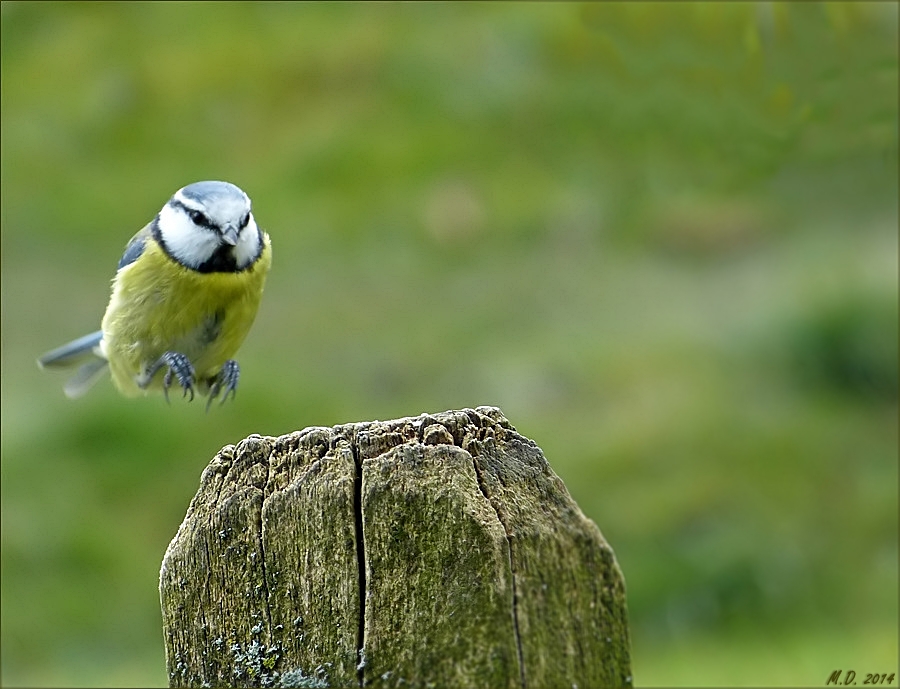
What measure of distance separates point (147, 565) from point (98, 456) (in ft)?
3.46

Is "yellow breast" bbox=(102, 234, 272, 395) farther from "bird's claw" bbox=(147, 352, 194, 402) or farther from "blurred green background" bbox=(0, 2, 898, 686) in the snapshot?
"blurred green background" bbox=(0, 2, 898, 686)

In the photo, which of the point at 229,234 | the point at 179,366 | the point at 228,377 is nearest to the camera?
the point at 229,234

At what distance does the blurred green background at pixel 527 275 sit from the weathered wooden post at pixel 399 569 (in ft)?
12.0

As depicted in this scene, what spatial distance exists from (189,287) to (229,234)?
1.10 feet

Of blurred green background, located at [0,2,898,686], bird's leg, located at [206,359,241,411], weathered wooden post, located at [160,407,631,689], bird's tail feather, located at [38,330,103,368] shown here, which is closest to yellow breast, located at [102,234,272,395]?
bird's leg, located at [206,359,241,411]

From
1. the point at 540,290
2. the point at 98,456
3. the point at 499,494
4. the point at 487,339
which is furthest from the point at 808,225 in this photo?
the point at 499,494

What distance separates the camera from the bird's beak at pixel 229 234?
4.06 m

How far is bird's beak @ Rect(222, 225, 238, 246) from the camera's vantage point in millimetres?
4062

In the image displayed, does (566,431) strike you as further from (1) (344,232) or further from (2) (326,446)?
(2) (326,446)

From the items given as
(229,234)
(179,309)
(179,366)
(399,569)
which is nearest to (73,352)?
(179,366)

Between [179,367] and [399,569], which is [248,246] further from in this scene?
[399,569]

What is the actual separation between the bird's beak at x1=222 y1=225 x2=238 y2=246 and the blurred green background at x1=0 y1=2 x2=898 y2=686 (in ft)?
7.95

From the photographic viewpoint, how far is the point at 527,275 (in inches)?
385

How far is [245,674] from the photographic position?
6.64 feet
